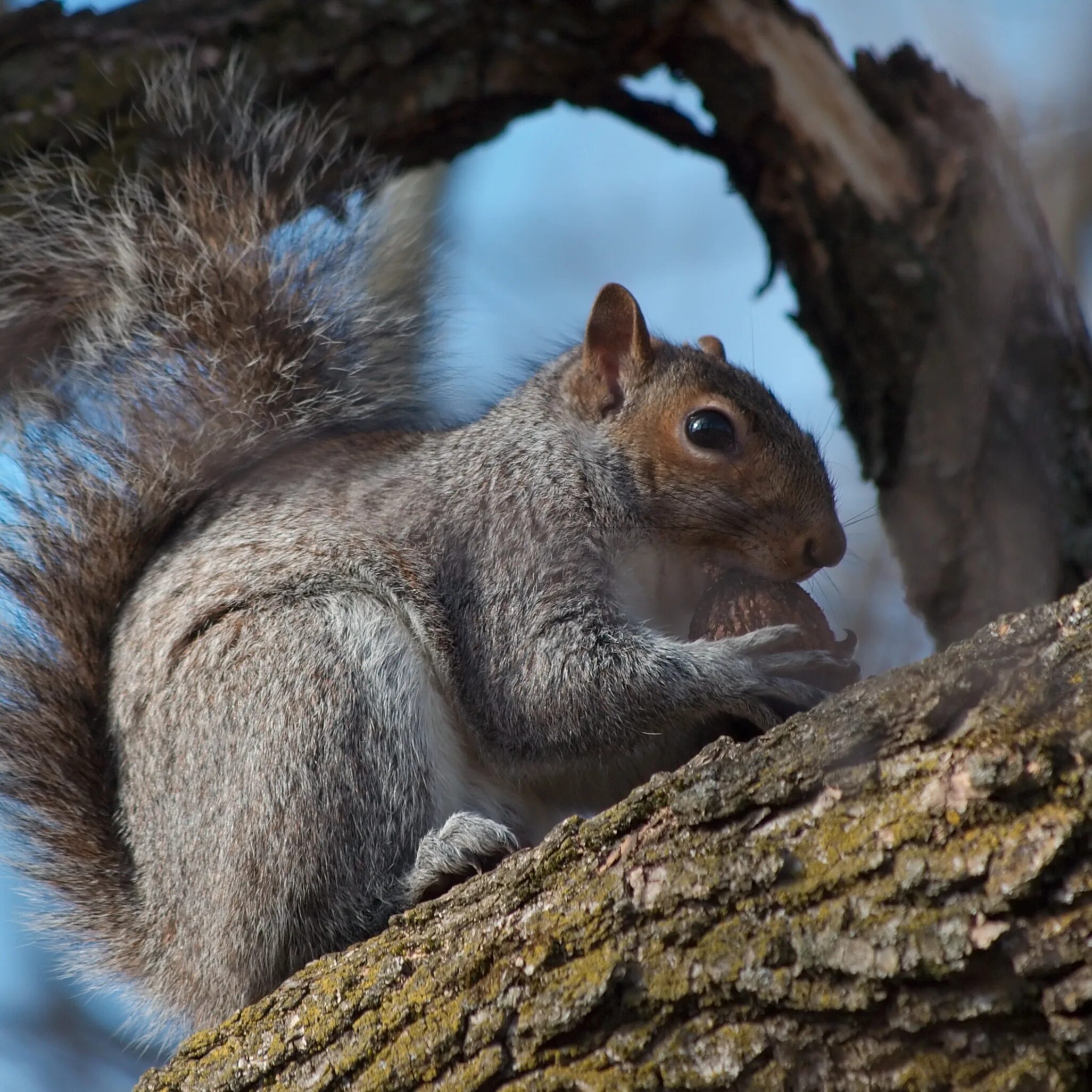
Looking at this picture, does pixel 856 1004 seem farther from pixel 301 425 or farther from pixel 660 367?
pixel 301 425

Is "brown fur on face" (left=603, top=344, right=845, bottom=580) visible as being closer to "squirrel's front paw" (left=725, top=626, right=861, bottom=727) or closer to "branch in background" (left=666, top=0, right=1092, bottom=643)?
"squirrel's front paw" (left=725, top=626, right=861, bottom=727)

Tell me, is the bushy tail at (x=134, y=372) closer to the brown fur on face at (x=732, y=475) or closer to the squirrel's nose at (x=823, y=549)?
the brown fur on face at (x=732, y=475)

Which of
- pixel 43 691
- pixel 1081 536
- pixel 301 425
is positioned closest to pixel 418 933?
pixel 43 691

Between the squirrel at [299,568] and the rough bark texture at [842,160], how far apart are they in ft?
0.86

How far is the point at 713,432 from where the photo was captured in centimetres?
280

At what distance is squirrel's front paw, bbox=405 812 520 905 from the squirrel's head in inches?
31.4

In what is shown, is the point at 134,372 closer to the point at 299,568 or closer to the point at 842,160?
the point at 299,568

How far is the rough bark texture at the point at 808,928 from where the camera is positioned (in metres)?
1.40

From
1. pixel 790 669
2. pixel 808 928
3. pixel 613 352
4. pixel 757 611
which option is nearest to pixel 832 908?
pixel 808 928

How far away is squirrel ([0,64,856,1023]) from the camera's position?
7.82 feet

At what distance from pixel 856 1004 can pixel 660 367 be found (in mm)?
1790

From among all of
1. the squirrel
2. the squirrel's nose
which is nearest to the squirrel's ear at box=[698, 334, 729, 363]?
the squirrel

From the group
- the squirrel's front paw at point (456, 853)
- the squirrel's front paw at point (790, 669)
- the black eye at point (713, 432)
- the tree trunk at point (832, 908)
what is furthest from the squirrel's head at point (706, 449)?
the squirrel's front paw at point (456, 853)

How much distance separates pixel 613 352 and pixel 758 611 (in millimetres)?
820
